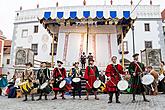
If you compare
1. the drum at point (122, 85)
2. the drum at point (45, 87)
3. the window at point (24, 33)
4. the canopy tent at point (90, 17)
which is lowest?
the drum at point (45, 87)

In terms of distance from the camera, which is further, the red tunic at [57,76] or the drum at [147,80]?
the red tunic at [57,76]

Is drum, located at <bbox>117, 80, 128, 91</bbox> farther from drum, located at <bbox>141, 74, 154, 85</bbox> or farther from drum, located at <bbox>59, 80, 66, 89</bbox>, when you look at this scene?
drum, located at <bbox>59, 80, 66, 89</bbox>

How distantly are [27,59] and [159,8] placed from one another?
20269mm

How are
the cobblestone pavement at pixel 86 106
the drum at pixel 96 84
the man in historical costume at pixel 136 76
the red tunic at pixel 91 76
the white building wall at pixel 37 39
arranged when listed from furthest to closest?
the white building wall at pixel 37 39 < the red tunic at pixel 91 76 < the drum at pixel 96 84 < the man in historical costume at pixel 136 76 < the cobblestone pavement at pixel 86 106

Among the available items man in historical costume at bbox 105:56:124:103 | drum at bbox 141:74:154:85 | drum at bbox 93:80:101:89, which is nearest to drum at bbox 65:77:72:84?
drum at bbox 93:80:101:89

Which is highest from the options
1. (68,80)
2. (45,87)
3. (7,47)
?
(7,47)

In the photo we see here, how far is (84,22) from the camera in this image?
15.6 metres

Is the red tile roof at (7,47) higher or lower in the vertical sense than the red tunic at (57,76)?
higher

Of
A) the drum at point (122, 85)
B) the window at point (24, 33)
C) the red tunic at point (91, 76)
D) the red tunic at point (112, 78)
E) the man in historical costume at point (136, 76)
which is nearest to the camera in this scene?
the drum at point (122, 85)

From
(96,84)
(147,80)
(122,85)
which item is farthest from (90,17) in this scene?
(122,85)

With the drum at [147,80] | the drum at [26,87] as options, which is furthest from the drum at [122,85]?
the drum at [26,87]

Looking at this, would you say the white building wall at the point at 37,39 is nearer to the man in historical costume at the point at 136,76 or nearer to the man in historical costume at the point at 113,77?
the man in historical costume at the point at 113,77

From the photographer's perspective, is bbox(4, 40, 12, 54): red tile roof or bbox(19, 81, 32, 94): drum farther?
bbox(4, 40, 12, 54): red tile roof

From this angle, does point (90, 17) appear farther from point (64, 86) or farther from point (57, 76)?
point (64, 86)
